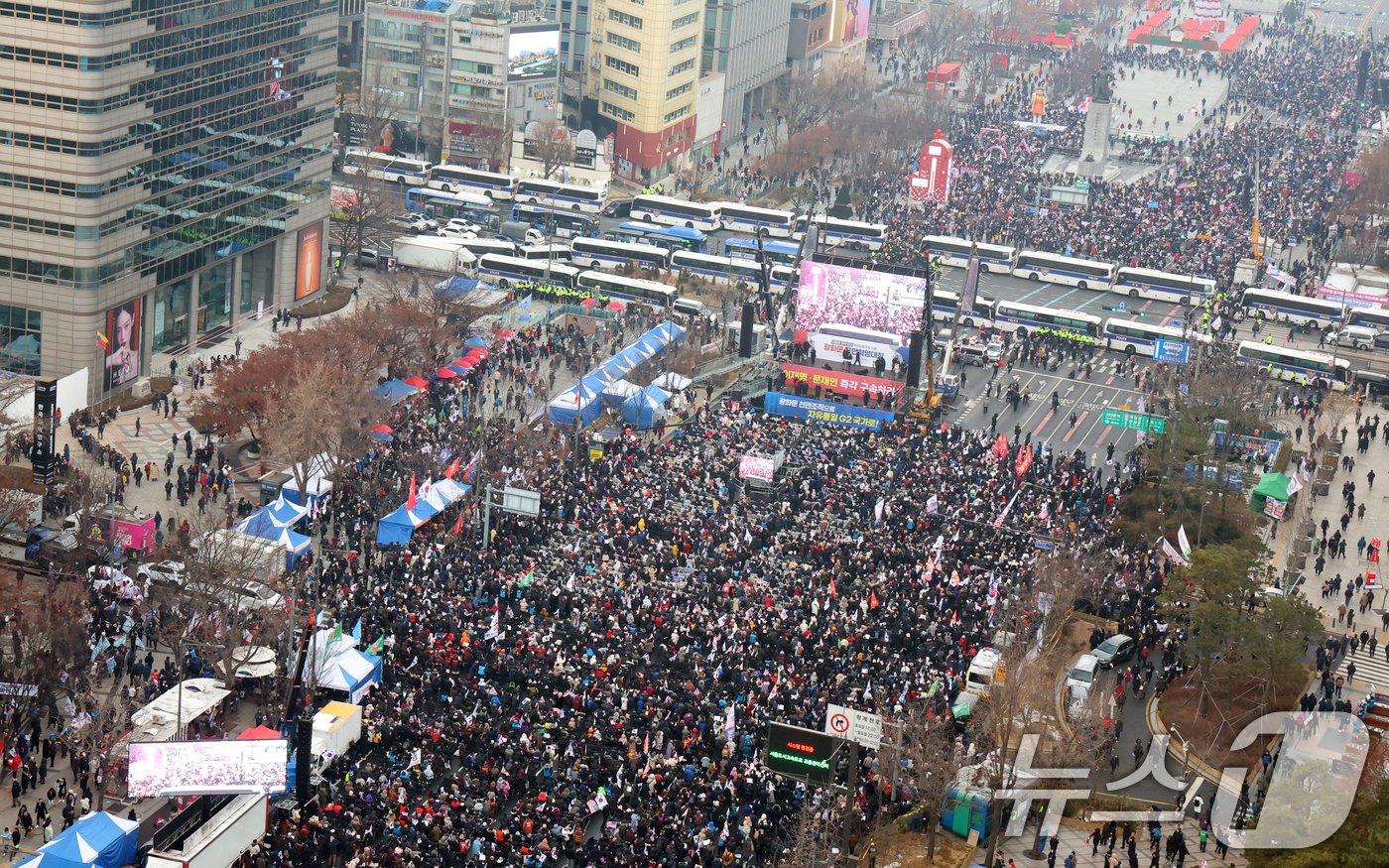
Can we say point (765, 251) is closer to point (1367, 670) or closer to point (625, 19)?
point (625, 19)

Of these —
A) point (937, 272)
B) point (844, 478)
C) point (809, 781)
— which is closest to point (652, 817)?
point (809, 781)

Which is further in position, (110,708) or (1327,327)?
(1327,327)

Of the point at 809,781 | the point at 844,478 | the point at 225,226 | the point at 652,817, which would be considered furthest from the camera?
the point at 225,226

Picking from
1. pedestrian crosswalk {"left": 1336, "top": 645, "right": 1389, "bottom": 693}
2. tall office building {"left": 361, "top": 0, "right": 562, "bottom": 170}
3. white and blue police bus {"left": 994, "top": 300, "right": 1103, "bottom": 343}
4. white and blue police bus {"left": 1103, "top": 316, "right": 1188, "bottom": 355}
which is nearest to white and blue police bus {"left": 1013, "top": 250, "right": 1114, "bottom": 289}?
white and blue police bus {"left": 994, "top": 300, "right": 1103, "bottom": 343}

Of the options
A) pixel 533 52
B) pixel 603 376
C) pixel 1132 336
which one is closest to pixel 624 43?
pixel 533 52

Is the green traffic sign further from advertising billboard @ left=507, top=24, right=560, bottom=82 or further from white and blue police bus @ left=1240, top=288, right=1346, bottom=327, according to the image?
advertising billboard @ left=507, top=24, right=560, bottom=82

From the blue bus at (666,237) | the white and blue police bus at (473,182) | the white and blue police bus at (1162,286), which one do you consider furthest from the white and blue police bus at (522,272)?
the white and blue police bus at (1162,286)

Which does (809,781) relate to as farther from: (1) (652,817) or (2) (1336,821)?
(2) (1336,821)

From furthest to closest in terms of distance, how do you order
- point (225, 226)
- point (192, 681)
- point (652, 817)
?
point (225, 226) < point (192, 681) < point (652, 817)
